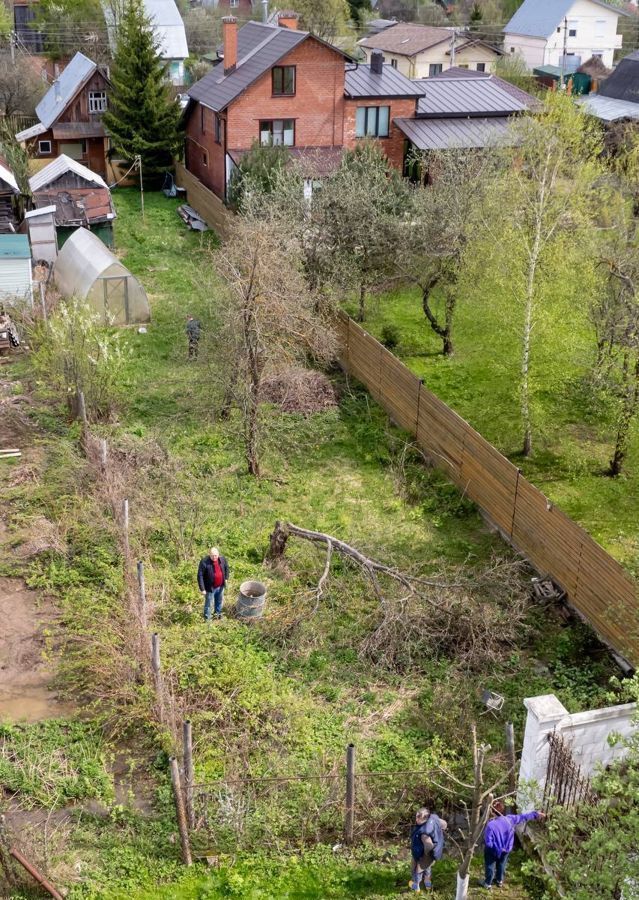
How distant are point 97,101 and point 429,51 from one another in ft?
80.5

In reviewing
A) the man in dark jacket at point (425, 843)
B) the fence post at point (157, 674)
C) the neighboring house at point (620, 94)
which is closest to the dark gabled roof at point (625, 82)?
the neighboring house at point (620, 94)

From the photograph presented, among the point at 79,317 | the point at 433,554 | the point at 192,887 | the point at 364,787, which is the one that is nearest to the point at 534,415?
the point at 433,554

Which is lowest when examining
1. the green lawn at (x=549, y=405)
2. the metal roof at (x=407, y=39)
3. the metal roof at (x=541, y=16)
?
the green lawn at (x=549, y=405)

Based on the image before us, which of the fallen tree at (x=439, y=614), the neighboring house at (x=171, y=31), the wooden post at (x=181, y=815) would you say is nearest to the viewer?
the wooden post at (x=181, y=815)

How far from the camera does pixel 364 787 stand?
1036 cm

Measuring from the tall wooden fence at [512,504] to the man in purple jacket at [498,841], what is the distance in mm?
3542

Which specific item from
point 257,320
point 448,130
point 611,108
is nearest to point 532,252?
point 257,320

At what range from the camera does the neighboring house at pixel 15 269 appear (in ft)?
78.5

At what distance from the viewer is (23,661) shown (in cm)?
1275

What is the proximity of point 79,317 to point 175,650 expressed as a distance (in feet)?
27.7

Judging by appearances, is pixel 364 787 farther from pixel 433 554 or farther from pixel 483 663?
pixel 433 554

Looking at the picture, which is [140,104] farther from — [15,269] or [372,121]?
[15,269]

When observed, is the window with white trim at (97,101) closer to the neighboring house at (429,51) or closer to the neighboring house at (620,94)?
the neighboring house at (620,94)

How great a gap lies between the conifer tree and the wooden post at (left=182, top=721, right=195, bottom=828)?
101ft
